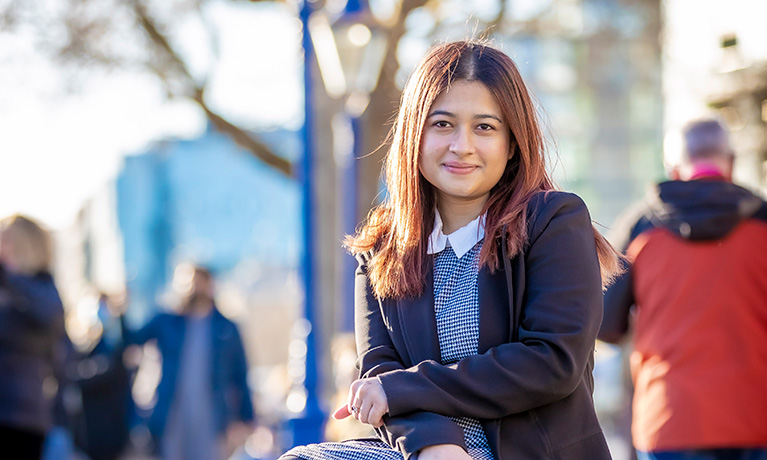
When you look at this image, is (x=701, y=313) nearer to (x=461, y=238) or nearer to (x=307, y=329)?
(x=461, y=238)

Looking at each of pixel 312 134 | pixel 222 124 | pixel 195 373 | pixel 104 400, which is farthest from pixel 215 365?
pixel 222 124

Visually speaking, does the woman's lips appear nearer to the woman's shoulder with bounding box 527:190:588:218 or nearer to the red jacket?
the woman's shoulder with bounding box 527:190:588:218

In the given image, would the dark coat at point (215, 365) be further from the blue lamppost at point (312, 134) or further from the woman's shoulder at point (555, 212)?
the woman's shoulder at point (555, 212)

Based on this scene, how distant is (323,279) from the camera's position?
12.7 meters

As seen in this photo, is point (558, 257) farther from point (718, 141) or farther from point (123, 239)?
point (123, 239)

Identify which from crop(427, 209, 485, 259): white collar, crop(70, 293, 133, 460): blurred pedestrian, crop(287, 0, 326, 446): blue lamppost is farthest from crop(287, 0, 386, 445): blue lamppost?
crop(427, 209, 485, 259): white collar

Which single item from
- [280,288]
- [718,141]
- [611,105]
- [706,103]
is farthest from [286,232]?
[718,141]

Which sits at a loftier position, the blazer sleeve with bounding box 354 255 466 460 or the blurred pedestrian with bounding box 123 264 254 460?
the blazer sleeve with bounding box 354 255 466 460

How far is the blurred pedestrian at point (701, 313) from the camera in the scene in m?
3.51

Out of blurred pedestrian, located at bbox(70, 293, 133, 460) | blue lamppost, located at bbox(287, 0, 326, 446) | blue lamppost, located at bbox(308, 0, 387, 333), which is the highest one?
blue lamppost, located at bbox(308, 0, 387, 333)

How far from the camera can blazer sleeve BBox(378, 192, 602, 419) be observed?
208 centimetres

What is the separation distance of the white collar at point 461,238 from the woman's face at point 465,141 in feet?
0.26

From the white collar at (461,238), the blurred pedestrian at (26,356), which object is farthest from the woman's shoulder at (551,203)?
the blurred pedestrian at (26,356)

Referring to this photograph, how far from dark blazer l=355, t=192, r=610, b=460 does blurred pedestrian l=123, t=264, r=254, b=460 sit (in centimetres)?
543
